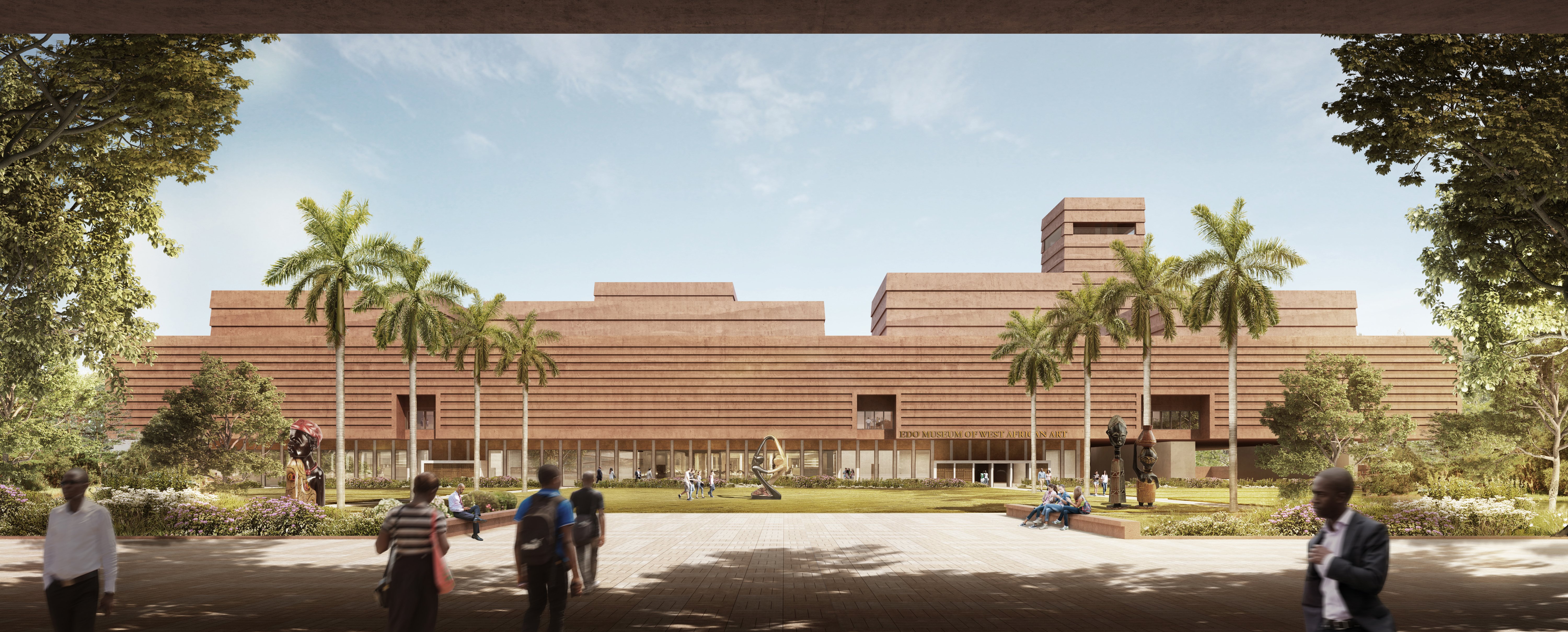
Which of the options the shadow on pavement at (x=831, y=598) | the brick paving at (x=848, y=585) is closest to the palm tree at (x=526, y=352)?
the brick paving at (x=848, y=585)

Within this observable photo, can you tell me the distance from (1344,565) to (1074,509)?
68.5 ft

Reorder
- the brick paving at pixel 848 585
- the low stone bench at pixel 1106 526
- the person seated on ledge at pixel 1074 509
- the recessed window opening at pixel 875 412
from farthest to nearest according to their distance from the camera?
1. the recessed window opening at pixel 875 412
2. the person seated on ledge at pixel 1074 509
3. the low stone bench at pixel 1106 526
4. the brick paving at pixel 848 585

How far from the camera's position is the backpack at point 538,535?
7.64 metres

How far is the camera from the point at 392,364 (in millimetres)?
69500

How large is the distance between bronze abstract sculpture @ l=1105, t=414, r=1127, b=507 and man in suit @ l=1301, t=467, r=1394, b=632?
27670 mm

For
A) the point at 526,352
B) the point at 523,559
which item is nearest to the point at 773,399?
the point at 526,352

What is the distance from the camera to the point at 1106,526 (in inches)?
862

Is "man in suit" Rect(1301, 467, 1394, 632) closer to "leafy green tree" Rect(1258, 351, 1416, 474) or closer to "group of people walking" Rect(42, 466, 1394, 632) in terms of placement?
"group of people walking" Rect(42, 466, 1394, 632)

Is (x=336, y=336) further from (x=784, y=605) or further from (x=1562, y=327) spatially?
(x=1562, y=327)

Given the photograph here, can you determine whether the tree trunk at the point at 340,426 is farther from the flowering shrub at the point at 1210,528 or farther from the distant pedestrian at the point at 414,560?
the distant pedestrian at the point at 414,560

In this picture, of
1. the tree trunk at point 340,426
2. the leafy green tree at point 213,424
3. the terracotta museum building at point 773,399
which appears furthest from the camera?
the terracotta museum building at point 773,399

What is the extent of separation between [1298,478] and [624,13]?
59.2 m

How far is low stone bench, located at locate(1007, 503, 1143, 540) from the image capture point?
20750 mm

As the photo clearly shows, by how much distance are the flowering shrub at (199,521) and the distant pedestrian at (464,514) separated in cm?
460
